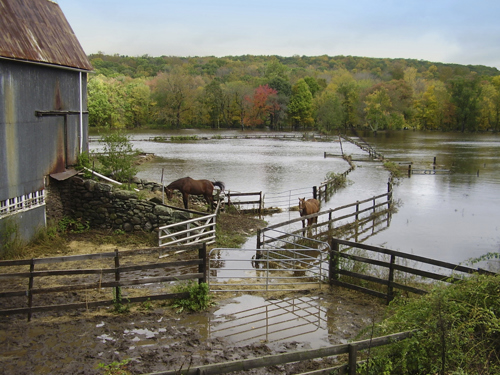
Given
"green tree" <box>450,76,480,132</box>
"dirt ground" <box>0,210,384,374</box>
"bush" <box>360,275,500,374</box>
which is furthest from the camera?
"green tree" <box>450,76,480,132</box>

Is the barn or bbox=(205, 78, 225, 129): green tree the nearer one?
the barn

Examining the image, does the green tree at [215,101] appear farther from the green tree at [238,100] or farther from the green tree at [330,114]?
the green tree at [330,114]

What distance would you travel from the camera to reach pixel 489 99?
108125 millimetres

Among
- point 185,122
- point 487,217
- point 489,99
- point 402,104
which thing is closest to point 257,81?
point 185,122

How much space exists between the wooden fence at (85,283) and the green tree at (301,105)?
96232 mm

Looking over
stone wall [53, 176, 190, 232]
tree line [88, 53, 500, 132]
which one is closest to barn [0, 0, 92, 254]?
stone wall [53, 176, 190, 232]

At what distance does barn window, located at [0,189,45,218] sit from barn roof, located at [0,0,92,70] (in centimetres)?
413

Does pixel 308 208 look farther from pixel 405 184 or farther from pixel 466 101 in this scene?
pixel 466 101

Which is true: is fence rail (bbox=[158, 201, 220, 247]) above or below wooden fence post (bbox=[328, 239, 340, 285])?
below

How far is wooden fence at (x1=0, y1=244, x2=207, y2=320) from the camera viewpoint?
8.28 metres

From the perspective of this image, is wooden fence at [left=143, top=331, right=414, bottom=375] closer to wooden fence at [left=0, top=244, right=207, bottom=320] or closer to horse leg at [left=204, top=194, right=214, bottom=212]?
wooden fence at [left=0, top=244, right=207, bottom=320]

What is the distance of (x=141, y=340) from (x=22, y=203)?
28.1 feet

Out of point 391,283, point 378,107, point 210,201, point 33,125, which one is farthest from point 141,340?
point 378,107

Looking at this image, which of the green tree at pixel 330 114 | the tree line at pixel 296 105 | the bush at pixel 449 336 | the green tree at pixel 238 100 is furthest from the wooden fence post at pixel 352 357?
the green tree at pixel 238 100
